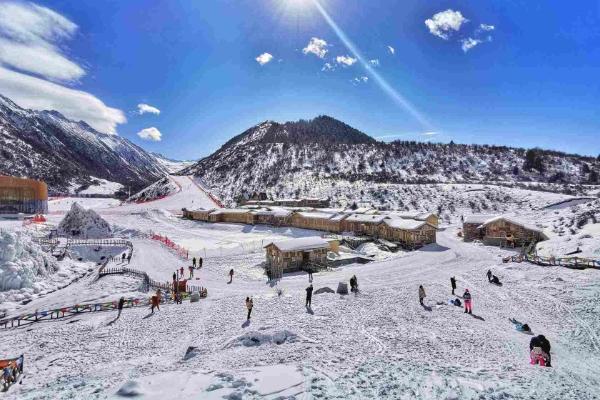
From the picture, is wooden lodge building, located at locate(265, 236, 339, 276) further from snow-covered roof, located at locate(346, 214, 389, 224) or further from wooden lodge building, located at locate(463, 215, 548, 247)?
wooden lodge building, located at locate(463, 215, 548, 247)

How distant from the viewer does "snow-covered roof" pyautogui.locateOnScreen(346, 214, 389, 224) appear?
57.2m

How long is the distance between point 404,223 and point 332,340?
3944 cm

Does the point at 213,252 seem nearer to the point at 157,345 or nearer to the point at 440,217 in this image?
the point at 157,345

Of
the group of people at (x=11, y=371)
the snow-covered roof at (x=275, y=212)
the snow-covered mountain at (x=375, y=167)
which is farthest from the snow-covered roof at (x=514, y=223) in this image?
the snow-covered mountain at (x=375, y=167)

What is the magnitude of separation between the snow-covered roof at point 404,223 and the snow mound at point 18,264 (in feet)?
146

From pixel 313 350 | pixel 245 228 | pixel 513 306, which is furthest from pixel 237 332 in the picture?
pixel 245 228

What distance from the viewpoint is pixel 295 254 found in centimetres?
3853

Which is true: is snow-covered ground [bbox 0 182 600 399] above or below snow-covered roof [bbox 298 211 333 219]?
below

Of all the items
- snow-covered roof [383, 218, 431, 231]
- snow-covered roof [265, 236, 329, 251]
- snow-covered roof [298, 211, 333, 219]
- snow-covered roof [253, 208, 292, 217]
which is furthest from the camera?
snow-covered roof [253, 208, 292, 217]

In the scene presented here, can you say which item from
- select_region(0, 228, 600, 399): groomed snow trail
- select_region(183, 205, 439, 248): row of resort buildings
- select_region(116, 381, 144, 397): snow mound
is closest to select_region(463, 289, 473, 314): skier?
select_region(0, 228, 600, 399): groomed snow trail

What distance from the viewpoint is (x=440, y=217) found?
261ft

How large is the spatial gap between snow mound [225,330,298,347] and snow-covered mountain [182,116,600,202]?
89.5 metres

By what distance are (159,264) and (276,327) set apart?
28.1 meters

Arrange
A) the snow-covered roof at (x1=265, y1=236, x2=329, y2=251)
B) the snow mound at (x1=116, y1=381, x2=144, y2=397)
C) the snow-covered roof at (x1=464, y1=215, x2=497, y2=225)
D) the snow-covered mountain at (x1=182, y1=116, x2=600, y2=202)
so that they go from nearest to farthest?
the snow mound at (x1=116, y1=381, x2=144, y2=397)
the snow-covered roof at (x1=265, y1=236, x2=329, y2=251)
the snow-covered roof at (x1=464, y1=215, x2=497, y2=225)
the snow-covered mountain at (x1=182, y1=116, x2=600, y2=202)
